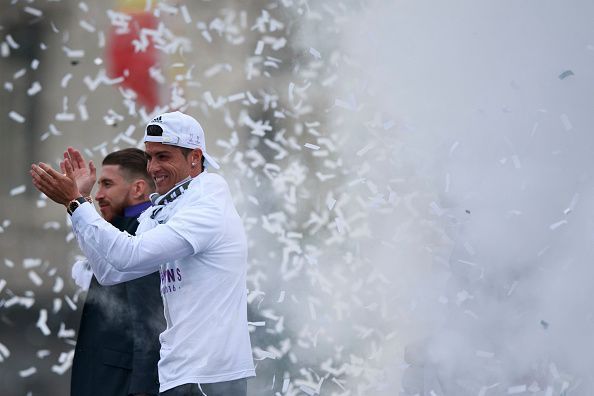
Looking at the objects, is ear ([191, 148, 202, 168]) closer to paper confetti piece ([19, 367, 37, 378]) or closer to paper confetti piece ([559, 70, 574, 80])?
paper confetti piece ([559, 70, 574, 80])

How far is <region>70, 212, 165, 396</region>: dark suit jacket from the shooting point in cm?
406

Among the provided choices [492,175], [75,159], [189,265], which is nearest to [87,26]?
[492,175]

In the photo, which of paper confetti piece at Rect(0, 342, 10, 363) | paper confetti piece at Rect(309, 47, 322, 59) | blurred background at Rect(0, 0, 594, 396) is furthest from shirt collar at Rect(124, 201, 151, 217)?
paper confetti piece at Rect(0, 342, 10, 363)

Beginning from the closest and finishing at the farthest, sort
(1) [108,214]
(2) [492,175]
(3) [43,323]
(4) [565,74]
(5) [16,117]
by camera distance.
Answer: (4) [565,74], (1) [108,214], (2) [492,175], (3) [43,323], (5) [16,117]

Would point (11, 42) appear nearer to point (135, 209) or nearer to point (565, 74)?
point (135, 209)

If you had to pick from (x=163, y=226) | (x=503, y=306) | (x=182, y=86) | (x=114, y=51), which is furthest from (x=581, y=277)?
(x=114, y=51)

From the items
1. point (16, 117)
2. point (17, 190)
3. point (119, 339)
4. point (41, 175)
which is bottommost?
point (17, 190)

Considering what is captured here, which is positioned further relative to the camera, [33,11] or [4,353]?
[4,353]

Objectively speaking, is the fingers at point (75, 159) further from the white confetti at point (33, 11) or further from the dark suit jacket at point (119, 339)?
the white confetti at point (33, 11)

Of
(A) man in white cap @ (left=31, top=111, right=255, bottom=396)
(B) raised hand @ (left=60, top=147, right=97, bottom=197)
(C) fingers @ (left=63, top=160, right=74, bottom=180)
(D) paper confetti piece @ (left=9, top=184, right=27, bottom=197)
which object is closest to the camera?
(A) man in white cap @ (left=31, top=111, right=255, bottom=396)

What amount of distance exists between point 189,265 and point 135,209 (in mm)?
1007

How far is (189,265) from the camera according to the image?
3611 millimetres

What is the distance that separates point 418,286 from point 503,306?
2.05ft

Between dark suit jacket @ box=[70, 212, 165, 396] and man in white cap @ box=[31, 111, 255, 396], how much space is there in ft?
1.37
